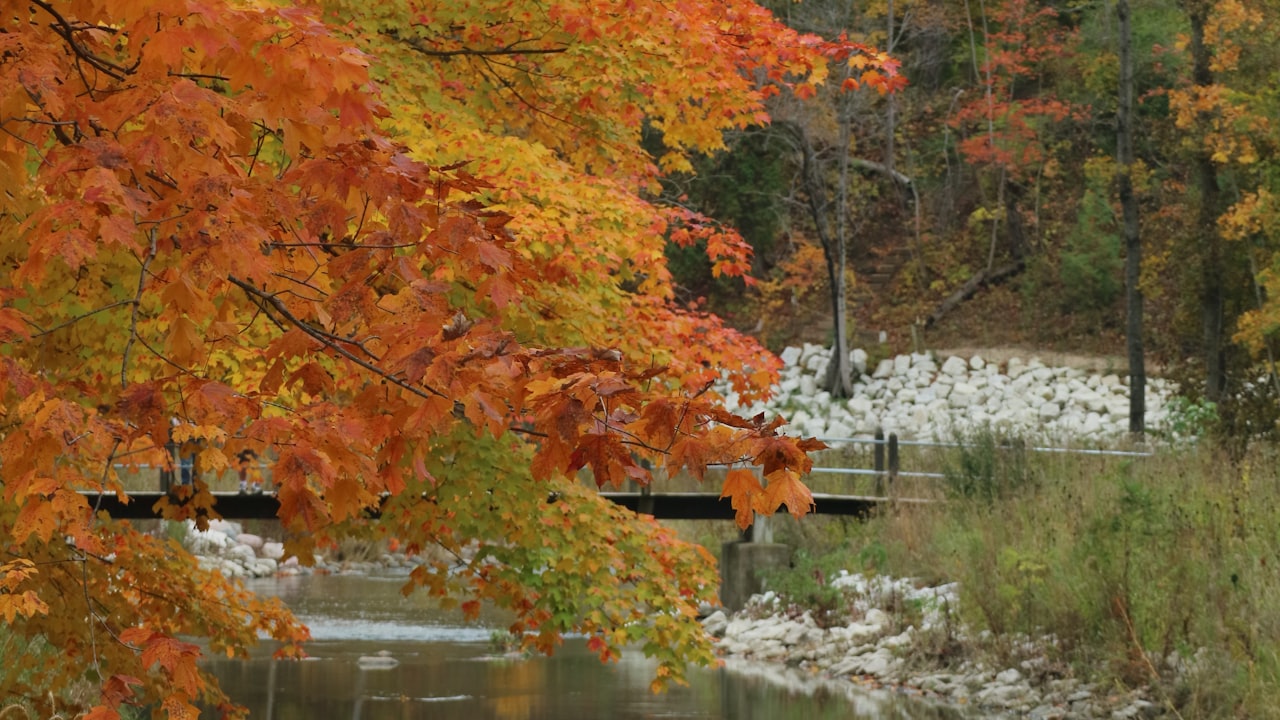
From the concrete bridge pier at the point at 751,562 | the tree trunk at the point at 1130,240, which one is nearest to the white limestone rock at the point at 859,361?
the tree trunk at the point at 1130,240

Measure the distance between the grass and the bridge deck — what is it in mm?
1986

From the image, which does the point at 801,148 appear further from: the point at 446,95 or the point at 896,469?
the point at 446,95

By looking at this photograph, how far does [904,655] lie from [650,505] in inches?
139

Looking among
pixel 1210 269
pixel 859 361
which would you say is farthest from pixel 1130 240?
pixel 859 361

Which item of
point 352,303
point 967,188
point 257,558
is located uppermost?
point 967,188

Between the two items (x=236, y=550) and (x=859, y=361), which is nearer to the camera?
(x=236, y=550)

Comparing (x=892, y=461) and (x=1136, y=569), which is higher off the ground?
(x=892, y=461)

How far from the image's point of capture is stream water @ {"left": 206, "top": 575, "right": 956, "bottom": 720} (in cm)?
1354

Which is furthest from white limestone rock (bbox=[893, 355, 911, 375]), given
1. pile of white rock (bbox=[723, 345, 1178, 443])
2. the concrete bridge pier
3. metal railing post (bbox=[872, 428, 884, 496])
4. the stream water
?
the stream water

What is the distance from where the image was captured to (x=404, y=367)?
10.8ft

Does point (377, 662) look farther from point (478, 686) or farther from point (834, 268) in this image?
point (834, 268)

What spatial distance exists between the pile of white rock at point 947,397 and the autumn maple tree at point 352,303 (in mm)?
17708

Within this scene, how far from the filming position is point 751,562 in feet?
63.5

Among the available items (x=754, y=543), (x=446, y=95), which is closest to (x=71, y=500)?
(x=446, y=95)
